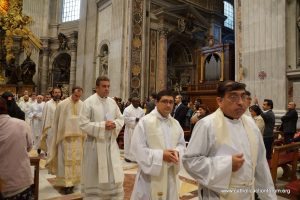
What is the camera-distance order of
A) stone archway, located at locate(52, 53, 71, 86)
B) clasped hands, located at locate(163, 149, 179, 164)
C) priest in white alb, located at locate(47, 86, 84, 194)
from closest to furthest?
clasped hands, located at locate(163, 149, 179, 164) → priest in white alb, located at locate(47, 86, 84, 194) → stone archway, located at locate(52, 53, 71, 86)

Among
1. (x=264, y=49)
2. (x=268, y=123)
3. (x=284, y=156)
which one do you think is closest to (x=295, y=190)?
(x=284, y=156)

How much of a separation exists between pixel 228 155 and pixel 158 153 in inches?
32.3

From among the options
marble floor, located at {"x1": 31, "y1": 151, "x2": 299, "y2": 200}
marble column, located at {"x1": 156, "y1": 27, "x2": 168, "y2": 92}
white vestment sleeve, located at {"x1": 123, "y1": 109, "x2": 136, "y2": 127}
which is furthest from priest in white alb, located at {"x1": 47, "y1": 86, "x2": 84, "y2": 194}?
marble column, located at {"x1": 156, "y1": 27, "x2": 168, "y2": 92}

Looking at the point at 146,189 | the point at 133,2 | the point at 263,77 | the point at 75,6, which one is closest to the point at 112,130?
the point at 146,189

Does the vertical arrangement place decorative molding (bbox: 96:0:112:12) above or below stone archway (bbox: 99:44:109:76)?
above

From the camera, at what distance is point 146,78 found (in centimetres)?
1408

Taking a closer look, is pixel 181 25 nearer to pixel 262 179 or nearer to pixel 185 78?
pixel 185 78

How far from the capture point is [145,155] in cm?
259

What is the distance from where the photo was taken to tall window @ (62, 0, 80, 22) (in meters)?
20.7

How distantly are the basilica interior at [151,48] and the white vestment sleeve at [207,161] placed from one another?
248 centimetres

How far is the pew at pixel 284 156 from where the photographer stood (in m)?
4.24

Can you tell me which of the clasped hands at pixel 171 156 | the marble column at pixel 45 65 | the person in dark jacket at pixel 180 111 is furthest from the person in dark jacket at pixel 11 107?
the marble column at pixel 45 65

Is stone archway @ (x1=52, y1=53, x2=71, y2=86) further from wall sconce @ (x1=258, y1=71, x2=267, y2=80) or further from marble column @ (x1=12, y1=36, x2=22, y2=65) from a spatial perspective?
wall sconce @ (x1=258, y1=71, x2=267, y2=80)

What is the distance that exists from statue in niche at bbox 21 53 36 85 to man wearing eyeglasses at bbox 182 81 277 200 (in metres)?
18.3
